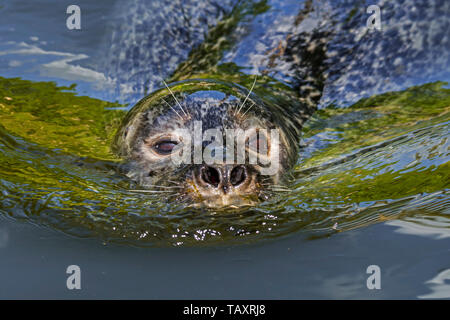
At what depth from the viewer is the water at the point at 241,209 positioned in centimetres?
397

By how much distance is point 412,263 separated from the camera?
4.03 meters

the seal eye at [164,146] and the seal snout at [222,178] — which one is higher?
the seal eye at [164,146]

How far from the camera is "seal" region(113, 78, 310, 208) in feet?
15.1

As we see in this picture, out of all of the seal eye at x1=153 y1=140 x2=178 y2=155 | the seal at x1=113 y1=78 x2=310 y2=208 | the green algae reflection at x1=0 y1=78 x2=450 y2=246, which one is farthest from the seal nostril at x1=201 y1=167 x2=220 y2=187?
the seal eye at x1=153 y1=140 x2=178 y2=155

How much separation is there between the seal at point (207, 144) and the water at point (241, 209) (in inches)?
5.5

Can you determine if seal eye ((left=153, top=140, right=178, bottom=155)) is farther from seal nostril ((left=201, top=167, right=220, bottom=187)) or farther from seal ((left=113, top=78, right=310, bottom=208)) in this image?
seal nostril ((left=201, top=167, right=220, bottom=187))

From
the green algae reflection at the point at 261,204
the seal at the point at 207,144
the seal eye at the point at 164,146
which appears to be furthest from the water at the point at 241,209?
the seal eye at the point at 164,146

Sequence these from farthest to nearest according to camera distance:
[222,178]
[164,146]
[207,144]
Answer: [164,146] < [207,144] < [222,178]

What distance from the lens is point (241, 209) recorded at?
4.67 meters

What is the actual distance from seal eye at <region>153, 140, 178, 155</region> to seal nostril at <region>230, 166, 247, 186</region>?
75 centimetres

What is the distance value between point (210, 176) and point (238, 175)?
18 centimetres

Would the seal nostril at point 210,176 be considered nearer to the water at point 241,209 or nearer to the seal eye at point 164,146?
the water at point 241,209

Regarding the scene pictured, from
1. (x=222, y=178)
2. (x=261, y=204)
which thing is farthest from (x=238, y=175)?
(x=261, y=204)

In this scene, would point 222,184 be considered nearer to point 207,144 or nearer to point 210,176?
point 210,176
